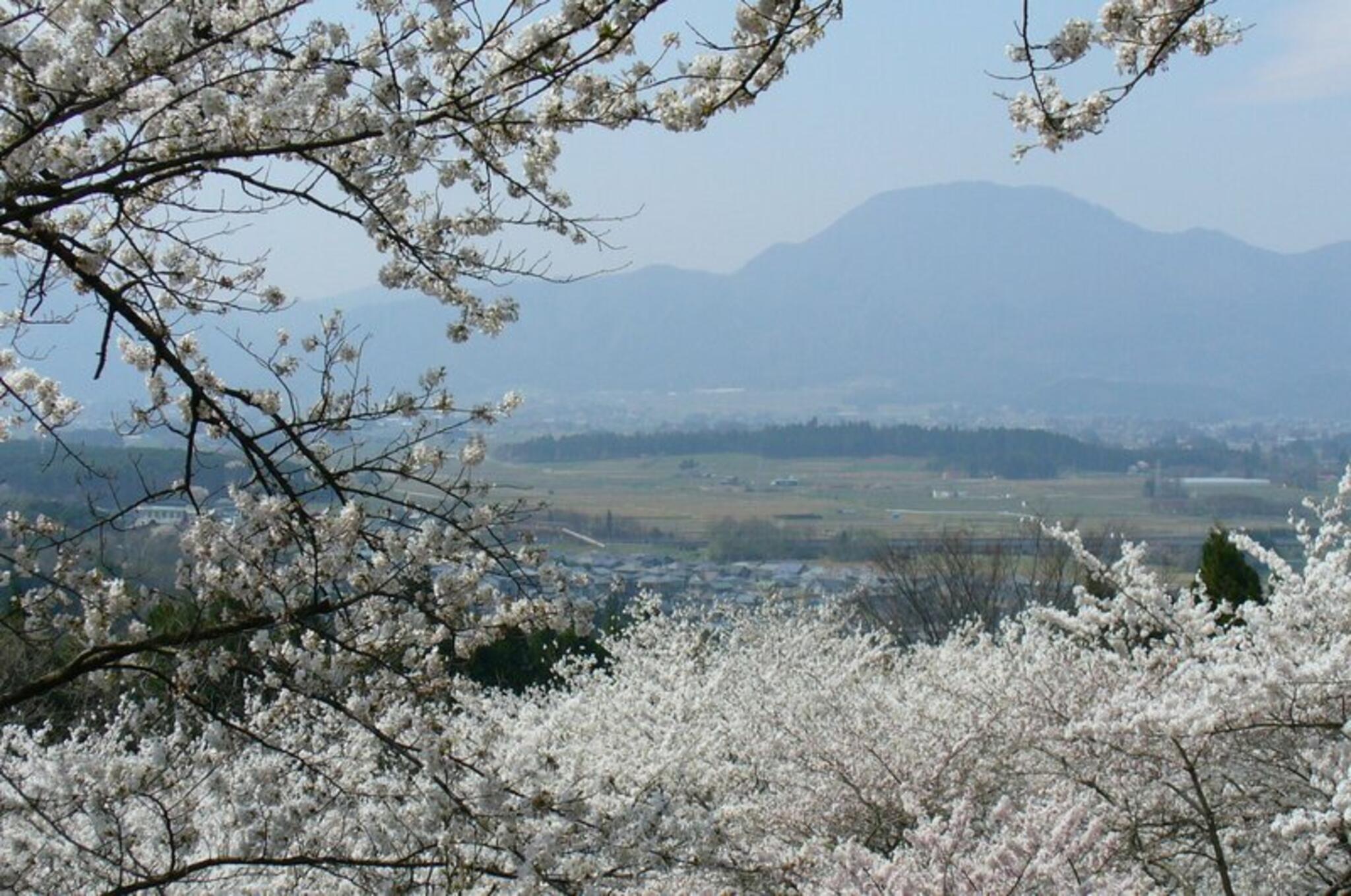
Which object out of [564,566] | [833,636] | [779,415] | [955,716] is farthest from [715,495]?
[779,415]

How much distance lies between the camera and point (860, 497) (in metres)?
70.9

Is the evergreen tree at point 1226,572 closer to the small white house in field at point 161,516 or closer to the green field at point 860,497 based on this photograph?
the small white house in field at point 161,516

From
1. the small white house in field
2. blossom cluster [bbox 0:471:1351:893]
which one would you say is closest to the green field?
blossom cluster [bbox 0:471:1351:893]

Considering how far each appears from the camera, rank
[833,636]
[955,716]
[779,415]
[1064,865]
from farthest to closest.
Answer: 1. [779,415]
2. [833,636]
3. [955,716]
4. [1064,865]

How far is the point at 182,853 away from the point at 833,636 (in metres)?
12.0

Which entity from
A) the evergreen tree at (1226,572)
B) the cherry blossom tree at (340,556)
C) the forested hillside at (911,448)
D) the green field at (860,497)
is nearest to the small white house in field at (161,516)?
the cherry blossom tree at (340,556)

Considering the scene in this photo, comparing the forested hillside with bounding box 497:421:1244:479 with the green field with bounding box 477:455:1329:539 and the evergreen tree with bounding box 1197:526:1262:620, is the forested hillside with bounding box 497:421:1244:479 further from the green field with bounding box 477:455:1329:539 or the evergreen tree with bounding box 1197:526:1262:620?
the evergreen tree with bounding box 1197:526:1262:620

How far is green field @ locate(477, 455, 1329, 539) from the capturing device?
51.8 m

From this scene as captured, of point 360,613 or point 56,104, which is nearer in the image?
point 56,104

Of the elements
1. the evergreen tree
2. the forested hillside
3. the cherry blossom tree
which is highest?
the cherry blossom tree

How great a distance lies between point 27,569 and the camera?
12.1 ft

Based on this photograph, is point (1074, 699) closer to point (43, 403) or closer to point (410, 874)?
point (410, 874)

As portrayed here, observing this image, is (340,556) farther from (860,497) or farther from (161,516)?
(860,497)

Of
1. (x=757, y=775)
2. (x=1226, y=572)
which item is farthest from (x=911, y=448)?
(x=757, y=775)
